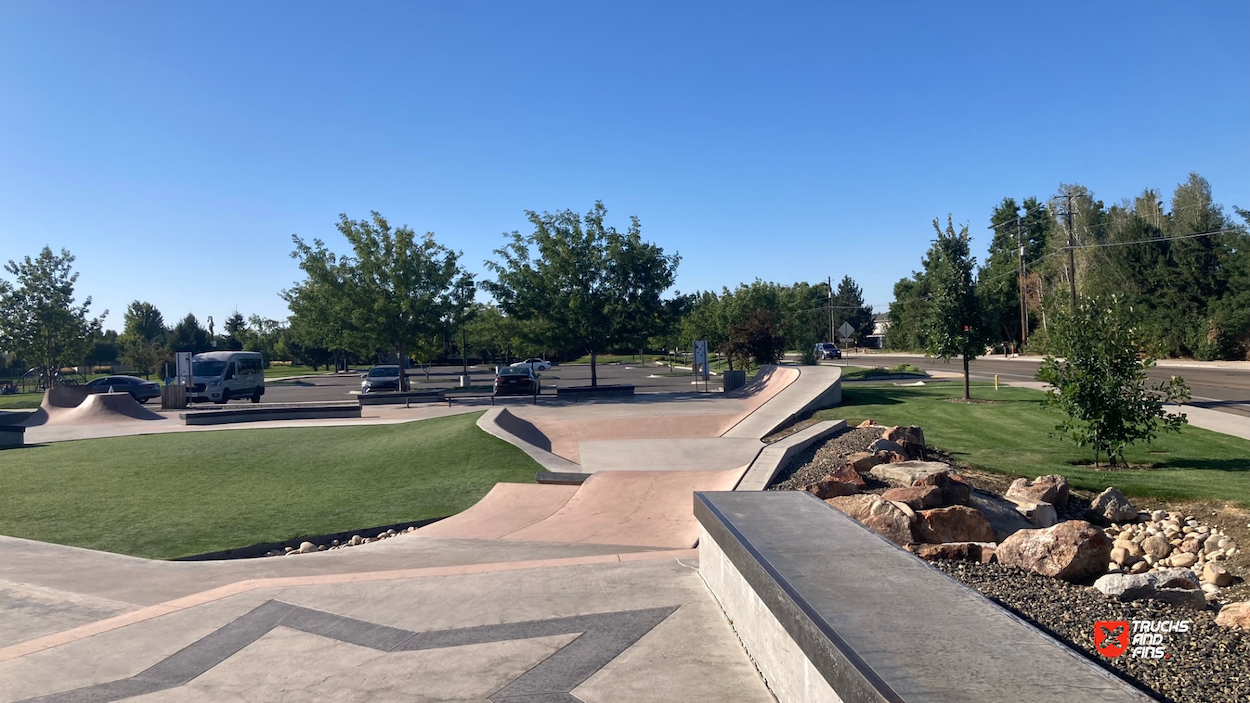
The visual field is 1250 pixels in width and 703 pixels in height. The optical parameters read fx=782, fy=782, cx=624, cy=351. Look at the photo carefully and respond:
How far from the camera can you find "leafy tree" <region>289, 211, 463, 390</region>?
33000 millimetres

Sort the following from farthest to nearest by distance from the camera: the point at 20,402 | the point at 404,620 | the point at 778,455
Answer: the point at 20,402 < the point at 778,455 < the point at 404,620

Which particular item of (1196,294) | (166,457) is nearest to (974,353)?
(166,457)

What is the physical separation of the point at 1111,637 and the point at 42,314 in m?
45.0

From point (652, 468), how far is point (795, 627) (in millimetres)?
10424

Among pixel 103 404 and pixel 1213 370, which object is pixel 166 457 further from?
pixel 1213 370

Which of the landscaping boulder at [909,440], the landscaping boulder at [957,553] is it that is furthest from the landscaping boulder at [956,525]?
the landscaping boulder at [909,440]

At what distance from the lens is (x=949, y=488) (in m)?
8.65

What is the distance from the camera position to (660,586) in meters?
6.41

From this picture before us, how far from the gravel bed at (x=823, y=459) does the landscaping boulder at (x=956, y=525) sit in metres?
3.58

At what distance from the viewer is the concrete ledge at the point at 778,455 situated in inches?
437

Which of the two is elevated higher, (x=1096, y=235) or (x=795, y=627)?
(x=1096, y=235)

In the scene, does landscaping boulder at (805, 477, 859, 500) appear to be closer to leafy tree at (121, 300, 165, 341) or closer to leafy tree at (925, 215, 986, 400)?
leafy tree at (925, 215, 986, 400)

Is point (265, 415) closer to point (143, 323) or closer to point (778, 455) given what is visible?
point (778, 455)

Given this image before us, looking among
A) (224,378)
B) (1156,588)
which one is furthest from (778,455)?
(224,378)
